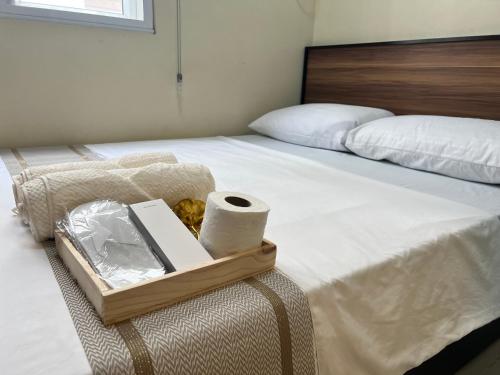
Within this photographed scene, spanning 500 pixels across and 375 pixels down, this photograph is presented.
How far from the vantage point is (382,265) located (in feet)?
2.34

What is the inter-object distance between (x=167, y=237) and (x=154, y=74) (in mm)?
1514

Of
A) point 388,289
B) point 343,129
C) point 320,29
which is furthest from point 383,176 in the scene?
point 320,29

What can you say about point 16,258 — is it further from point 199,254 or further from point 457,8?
point 457,8

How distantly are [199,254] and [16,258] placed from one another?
347 mm

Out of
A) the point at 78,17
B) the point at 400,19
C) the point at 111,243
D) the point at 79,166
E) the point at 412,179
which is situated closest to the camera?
the point at 111,243

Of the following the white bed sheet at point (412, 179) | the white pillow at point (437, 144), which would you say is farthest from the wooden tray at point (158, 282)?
the white pillow at point (437, 144)

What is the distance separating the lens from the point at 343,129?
5.72 feet

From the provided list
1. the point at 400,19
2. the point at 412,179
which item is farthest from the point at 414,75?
the point at 412,179

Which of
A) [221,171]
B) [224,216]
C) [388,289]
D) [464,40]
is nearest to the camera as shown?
[224,216]

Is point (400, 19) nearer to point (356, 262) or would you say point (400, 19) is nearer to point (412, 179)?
point (412, 179)

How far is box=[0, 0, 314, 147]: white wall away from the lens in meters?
1.61

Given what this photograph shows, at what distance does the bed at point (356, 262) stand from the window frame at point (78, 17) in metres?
0.59

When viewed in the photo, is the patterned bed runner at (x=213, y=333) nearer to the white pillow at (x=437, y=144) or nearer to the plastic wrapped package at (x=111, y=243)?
the plastic wrapped package at (x=111, y=243)

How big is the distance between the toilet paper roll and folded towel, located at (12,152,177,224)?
1.18 ft
